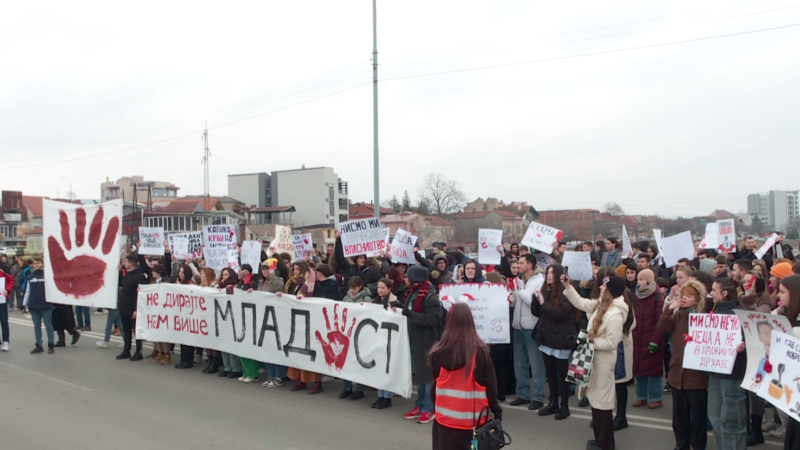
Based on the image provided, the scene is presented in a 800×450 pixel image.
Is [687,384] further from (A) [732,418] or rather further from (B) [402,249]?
(B) [402,249]

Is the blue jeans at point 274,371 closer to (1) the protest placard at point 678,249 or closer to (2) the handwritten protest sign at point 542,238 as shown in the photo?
(2) the handwritten protest sign at point 542,238

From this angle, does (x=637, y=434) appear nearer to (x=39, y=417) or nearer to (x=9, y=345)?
(x=39, y=417)

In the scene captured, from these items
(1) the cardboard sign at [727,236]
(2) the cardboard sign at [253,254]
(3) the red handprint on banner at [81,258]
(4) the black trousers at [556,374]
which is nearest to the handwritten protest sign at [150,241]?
(3) the red handprint on banner at [81,258]

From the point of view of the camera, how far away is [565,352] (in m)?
7.00

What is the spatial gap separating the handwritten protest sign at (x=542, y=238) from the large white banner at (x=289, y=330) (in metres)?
4.26

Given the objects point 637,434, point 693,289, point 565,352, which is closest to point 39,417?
point 565,352

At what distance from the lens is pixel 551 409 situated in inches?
283

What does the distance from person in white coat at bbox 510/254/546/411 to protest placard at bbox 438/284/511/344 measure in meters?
0.24

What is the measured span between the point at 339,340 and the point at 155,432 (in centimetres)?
244

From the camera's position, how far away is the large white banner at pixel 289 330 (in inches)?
293

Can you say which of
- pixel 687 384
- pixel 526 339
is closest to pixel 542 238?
pixel 526 339

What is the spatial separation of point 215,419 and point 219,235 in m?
7.15

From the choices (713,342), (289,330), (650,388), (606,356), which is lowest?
(650,388)

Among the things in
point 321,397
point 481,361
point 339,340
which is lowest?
point 321,397
